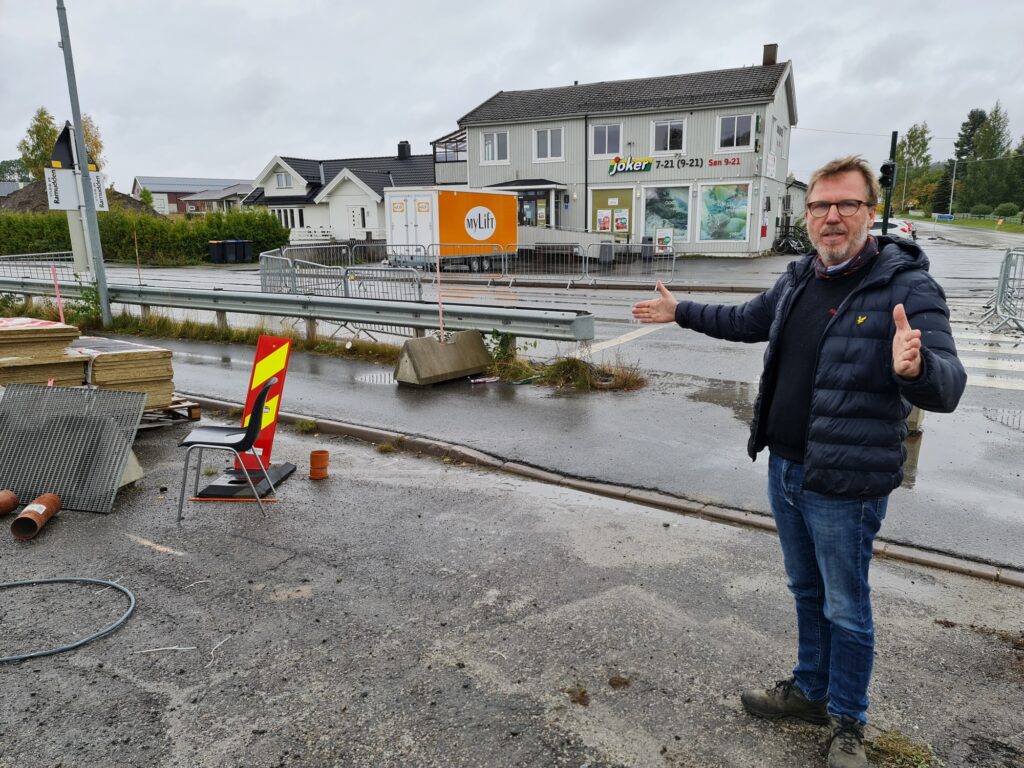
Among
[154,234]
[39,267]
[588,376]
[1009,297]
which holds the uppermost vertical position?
[154,234]

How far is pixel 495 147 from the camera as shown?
3925 centimetres

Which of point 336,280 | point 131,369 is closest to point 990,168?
point 336,280

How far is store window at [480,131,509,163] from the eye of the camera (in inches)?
1532

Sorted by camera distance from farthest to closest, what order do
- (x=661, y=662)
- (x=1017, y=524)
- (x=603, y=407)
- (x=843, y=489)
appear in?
1. (x=603, y=407)
2. (x=1017, y=524)
3. (x=661, y=662)
4. (x=843, y=489)

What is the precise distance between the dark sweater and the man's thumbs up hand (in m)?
0.34

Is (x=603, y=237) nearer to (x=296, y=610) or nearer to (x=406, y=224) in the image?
(x=406, y=224)

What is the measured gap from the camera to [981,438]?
7.24 metres

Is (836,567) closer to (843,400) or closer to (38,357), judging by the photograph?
(843,400)

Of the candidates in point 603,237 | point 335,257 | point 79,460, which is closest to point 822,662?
point 79,460

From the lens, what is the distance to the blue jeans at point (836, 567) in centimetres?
283

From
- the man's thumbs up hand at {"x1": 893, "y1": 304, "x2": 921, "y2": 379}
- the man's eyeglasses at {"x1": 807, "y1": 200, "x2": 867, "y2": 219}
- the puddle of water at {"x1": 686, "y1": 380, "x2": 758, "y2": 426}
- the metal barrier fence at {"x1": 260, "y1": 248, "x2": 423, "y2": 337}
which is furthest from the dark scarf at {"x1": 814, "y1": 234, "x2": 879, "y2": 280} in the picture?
the metal barrier fence at {"x1": 260, "y1": 248, "x2": 423, "y2": 337}

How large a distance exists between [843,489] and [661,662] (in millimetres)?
1391

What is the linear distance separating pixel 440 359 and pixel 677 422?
323 cm

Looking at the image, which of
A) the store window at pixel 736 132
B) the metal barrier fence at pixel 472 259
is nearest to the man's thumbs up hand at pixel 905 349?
the metal barrier fence at pixel 472 259
